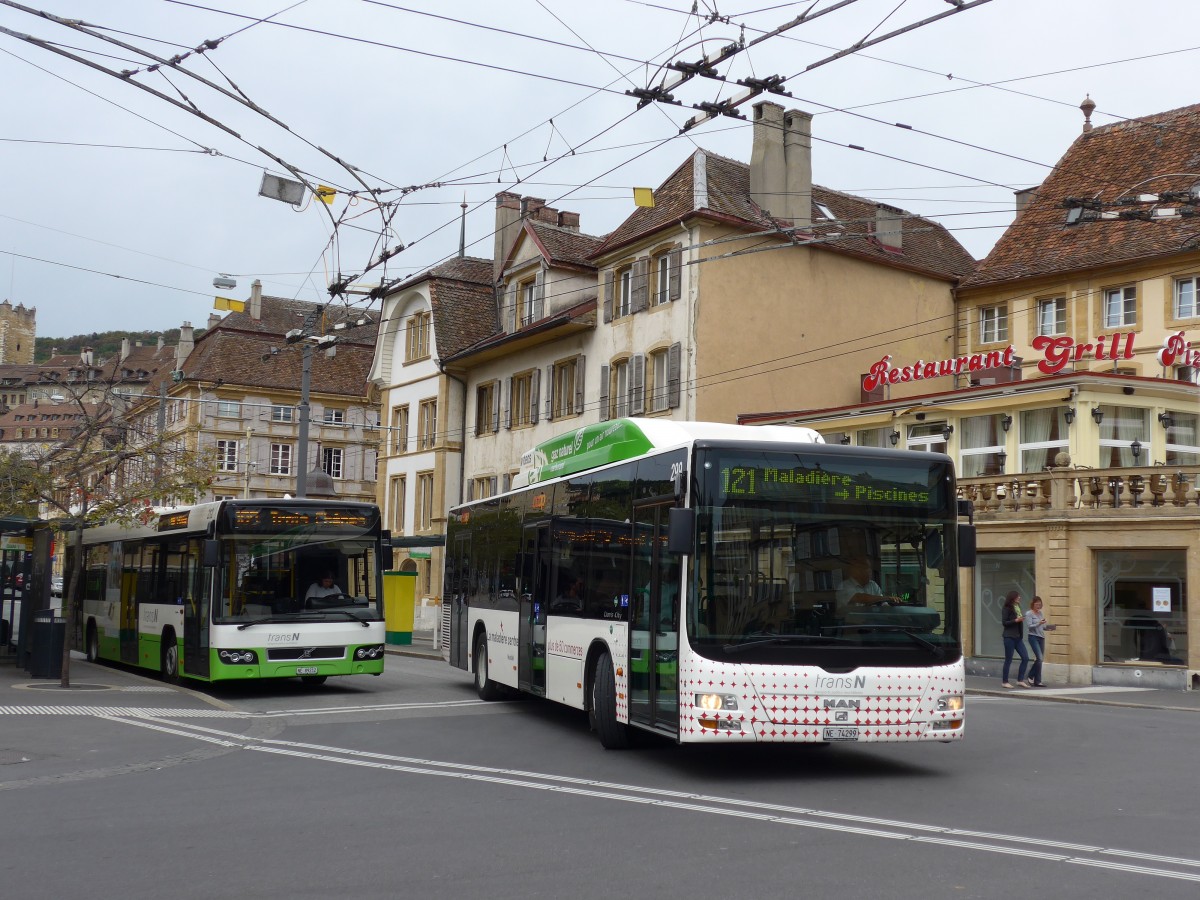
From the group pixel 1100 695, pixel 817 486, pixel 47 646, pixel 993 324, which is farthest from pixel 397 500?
pixel 817 486

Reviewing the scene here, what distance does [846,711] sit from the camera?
1162 centimetres

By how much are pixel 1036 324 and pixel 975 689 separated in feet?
57.8

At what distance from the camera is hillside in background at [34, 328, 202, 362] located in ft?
549

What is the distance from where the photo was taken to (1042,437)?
101 ft

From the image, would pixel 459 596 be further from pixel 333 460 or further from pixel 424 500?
pixel 333 460

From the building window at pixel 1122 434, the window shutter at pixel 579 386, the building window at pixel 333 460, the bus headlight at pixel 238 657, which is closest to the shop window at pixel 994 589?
the building window at pixel 1122 434

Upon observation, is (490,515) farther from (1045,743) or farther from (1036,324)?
(1036,324)

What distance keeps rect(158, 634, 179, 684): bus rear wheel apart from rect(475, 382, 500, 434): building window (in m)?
27.3

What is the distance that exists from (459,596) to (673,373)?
18081 millimetres

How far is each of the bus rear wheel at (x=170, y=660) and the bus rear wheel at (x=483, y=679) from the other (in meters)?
4.60

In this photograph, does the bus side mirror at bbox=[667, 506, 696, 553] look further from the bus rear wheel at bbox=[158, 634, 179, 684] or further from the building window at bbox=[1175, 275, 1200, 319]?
the building window at bbox=[1175, 275, 1200, 319]

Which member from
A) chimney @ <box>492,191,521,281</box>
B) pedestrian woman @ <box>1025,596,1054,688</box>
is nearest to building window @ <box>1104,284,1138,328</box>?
pedestrian woman @ <box>1025,596,1054,688</box>

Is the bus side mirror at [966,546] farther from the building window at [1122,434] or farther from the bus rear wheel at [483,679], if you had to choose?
the building window at [1122,434]

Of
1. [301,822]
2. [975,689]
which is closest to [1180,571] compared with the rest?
[975,689]
